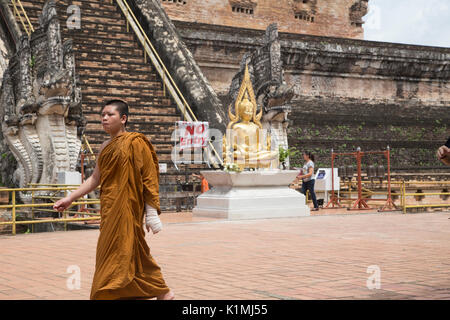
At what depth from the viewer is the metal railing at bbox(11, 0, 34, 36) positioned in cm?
1672

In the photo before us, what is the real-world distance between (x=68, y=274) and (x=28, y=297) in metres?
1.02

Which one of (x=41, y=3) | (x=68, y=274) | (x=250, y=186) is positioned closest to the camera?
(x=68, y=274)

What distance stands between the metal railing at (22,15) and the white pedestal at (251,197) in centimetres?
Result: 714

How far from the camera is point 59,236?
30.7ft

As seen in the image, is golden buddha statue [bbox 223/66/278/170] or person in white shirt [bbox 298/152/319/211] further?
person in white shirt [bbox 298/152/319/211]

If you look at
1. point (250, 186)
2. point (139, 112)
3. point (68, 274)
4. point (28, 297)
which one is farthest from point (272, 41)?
point (28, 297)

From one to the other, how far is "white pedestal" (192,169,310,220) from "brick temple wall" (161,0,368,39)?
46.6 feet

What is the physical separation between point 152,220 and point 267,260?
2.39 metres

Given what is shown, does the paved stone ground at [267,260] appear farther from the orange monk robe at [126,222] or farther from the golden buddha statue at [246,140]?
the golden buddha statue at [246,140]

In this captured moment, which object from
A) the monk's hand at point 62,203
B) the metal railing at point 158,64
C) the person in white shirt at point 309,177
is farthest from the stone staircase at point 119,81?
the monk's hand at point 62,203

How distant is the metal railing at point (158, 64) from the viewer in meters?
16.4

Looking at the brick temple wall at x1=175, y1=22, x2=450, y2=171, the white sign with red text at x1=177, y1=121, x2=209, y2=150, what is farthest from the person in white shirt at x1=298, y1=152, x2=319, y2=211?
the brick temple wall at x1=175, y1=22, x2=450, y2=171

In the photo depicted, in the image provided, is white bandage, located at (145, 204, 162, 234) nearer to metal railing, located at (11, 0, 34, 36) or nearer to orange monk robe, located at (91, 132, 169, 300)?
orange monk robe, located at (91, 132, 169, 300)
